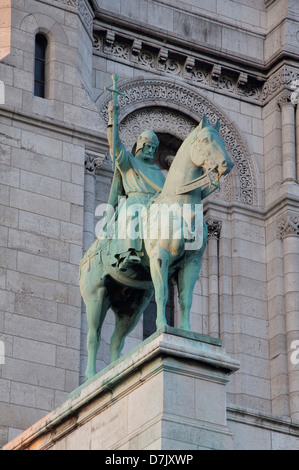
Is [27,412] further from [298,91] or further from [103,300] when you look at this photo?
[298,91]

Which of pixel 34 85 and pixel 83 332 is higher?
pixel 34 85

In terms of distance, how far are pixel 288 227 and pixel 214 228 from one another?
1.51m

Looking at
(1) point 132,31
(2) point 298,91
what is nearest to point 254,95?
(2) point 298,91

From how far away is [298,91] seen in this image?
32.4 m

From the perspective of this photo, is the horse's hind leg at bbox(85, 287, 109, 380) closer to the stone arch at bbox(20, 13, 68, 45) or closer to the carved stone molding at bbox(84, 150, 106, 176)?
the carved stone molding at bbox(84, 150, 106, 176)

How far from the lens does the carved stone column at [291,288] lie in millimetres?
29750

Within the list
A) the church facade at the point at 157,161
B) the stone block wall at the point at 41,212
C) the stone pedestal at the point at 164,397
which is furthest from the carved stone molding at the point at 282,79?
the stone pedestal at the point at 164,397

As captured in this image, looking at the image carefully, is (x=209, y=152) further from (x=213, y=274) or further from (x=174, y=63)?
(x=174, y=63)

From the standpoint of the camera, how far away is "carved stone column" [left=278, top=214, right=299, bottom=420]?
97.6 feet

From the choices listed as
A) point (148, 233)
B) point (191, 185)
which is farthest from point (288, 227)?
point (148, 233)

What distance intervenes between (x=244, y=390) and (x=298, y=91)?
6.70 metres

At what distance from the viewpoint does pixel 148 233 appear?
885 inches

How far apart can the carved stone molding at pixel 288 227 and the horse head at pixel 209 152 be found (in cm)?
A: 882

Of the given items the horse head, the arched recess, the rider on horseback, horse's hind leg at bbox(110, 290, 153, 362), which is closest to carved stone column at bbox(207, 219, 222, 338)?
the arched recess
